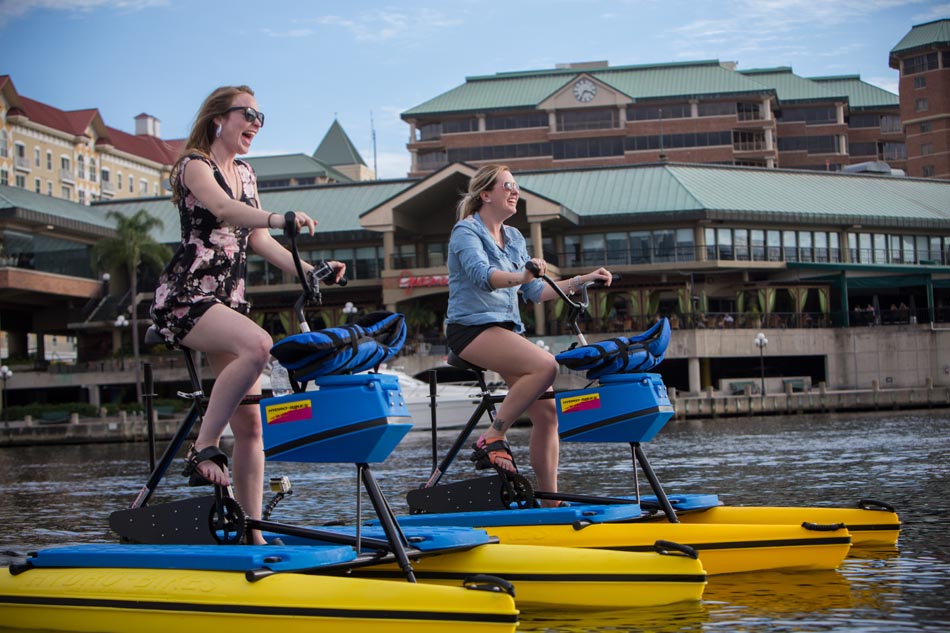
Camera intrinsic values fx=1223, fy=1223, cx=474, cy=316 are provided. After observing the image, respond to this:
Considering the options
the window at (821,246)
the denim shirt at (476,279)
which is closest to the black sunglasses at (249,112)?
the denim shirt at (476,279)

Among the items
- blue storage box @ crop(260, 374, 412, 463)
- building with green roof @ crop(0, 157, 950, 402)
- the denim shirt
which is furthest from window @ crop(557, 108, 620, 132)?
blue storage box @ crop(260, 374, 412, 463)

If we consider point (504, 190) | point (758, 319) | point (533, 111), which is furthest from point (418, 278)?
point (504, 190)

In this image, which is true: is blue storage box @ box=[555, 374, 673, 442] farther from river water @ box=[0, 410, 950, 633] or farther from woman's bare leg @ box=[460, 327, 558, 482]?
river water @ box=[0, 410, 950, 633]

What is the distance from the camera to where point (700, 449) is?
2378 cm

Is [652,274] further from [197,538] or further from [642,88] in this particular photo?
[197,538]

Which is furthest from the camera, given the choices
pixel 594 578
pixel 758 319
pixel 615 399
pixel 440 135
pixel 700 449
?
pixel 440 135

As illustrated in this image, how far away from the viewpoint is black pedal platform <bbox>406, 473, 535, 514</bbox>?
758 cm

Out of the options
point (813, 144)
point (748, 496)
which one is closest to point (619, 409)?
point (748, 496)

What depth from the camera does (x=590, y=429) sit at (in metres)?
7.38

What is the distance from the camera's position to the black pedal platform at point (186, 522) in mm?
6094

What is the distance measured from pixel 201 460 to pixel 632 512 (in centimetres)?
261

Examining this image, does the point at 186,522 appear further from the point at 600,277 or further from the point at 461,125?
the point at 461,125

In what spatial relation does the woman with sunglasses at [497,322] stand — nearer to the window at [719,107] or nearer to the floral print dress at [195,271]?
the floral print dress at [195,271]

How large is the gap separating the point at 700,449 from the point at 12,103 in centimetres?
8497
